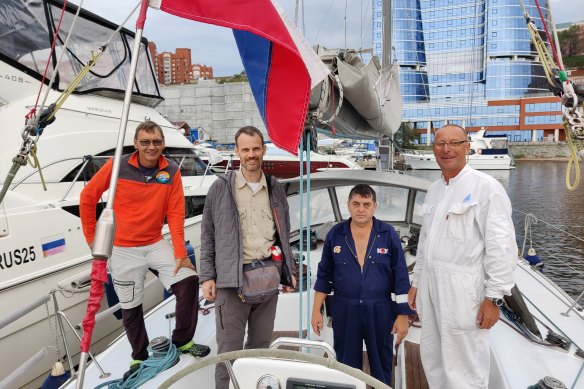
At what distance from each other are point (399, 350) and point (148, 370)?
1886 millimetres

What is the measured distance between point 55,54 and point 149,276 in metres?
3.52

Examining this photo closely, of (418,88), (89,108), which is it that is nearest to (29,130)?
(89,108)

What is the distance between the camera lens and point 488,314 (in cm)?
190

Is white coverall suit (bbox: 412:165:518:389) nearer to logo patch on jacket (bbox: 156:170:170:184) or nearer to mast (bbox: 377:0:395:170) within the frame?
logo patch on jacket (bbox: 156:170:170:184)

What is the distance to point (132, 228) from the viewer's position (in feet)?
8.29

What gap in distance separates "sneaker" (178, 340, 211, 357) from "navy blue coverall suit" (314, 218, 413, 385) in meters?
0.95

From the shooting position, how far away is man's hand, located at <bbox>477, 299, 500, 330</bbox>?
1893 millimetres

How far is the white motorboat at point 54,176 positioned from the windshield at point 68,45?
14mm

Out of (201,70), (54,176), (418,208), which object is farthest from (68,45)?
(201,70)

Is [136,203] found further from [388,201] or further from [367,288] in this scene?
[388,201]

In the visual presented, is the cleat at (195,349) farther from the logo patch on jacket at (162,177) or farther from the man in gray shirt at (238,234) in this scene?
the logo patch on jacket at (162,177)

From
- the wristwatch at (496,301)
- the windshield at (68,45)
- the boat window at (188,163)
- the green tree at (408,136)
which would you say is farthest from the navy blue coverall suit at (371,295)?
the green tree at (408,136)

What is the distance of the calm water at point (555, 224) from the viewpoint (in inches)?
334

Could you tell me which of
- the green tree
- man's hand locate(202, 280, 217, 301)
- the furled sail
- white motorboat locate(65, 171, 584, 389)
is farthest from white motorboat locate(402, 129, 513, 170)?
man's hand locate(202, 280, 217, 301)
